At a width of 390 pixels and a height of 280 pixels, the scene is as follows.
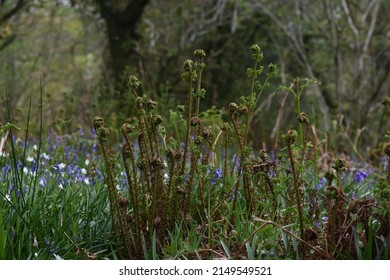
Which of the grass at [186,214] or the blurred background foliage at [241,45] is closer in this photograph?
the grass at [186,214]

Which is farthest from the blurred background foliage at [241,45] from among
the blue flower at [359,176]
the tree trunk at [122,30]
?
the blue flower at [359,176]

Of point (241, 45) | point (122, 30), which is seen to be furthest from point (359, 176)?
point (241, 45)

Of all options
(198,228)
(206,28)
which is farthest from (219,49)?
(198,228)

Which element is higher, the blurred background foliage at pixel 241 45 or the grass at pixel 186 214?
the blurred background foliage at pixel 241 45

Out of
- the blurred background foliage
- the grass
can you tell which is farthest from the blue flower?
the blurred background foliage

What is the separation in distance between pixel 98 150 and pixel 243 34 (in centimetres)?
604

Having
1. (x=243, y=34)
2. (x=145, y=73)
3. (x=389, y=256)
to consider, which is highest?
(x=243, y=34)

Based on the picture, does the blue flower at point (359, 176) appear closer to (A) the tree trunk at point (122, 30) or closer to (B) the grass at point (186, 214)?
(B) the grass at point (186, 214)

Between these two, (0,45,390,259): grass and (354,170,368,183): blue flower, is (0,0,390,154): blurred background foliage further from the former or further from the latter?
(0,45,390,259): grass

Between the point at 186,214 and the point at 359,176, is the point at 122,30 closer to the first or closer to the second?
the point at 359,176

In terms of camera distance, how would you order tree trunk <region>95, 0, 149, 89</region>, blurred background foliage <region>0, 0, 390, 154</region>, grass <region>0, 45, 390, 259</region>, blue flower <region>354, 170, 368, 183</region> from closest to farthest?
grass <region>0, 45, 390, 259</region> < blue flower <region>354, 170, 368, 183</region> < tree trunk <region>95, 0, 149, 89</region> < blurred background foliage <region>0, 0, 390, 154</region>

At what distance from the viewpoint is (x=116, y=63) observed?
7.80m

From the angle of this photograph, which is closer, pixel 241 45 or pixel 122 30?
pixel 122 30

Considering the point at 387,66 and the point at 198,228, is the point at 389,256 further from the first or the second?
the point at 387,66
